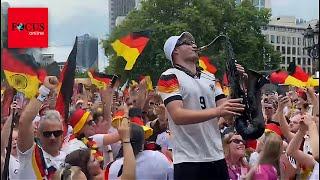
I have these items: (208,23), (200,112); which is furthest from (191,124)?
(208,23)

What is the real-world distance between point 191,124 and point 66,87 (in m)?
3.28

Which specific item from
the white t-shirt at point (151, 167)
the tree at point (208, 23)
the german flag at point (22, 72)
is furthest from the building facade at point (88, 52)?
the tree at point (208, 23)

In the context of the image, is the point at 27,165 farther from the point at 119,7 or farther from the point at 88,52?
the point at 119,7

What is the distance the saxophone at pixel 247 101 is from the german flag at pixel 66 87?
2828 mm

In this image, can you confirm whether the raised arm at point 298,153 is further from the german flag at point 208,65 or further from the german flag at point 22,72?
the german flag at point 208,65

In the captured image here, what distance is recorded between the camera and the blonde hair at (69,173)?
455cm

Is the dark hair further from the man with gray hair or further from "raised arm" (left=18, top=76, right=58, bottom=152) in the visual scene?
"raised arm" (left=18, top=76, right=58, bottom=152)

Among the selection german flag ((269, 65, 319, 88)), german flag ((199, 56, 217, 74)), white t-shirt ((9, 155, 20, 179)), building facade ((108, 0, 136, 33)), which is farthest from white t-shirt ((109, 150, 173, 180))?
building facade ((108, 0, 136, 33))

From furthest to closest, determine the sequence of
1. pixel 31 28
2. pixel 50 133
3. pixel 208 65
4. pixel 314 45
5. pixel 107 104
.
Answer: pixel 208 65
pixel 31 28
pixel 107 104
pixel 314 45
pixel 50 133

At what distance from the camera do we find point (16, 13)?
11.0 meters

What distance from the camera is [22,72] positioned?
19.5 ft

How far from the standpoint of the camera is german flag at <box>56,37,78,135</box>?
23.6 feet

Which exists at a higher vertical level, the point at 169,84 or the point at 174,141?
the point at 169,84

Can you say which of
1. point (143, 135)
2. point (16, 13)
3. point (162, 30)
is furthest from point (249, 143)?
point (162, 30)
